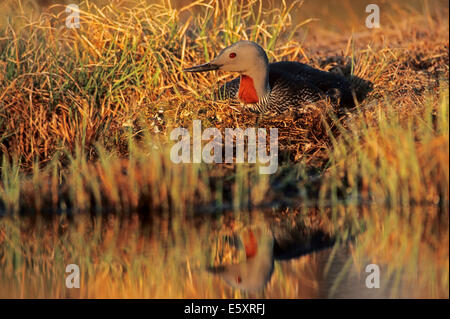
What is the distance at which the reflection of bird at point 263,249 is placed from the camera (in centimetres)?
540

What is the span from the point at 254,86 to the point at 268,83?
0.17 m

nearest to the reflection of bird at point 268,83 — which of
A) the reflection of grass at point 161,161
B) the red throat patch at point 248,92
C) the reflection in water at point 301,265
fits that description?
the red throat patch at point 248,92

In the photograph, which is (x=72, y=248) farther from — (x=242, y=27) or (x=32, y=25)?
(x=242, y=27)

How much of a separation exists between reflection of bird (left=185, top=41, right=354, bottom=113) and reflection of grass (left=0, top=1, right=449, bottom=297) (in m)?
0.23

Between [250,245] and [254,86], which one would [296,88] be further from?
[250,245]

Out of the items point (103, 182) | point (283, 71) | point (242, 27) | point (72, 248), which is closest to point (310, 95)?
point (283, 71)

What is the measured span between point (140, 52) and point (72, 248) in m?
3.35

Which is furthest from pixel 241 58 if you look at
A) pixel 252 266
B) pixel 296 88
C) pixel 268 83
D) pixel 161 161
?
pixel 252 266

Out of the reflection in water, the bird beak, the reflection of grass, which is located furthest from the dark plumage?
the reflection in water

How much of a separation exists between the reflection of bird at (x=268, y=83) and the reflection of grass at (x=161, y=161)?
0.77ft

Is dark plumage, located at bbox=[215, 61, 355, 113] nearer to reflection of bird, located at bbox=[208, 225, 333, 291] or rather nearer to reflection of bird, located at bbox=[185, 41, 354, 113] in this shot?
reflection of bird, located at bbox=[185, 41, 354, 113]

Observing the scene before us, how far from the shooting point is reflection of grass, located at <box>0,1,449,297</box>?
5672 millimetres

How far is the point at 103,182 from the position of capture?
676 centimetres

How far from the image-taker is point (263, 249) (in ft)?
19.5
